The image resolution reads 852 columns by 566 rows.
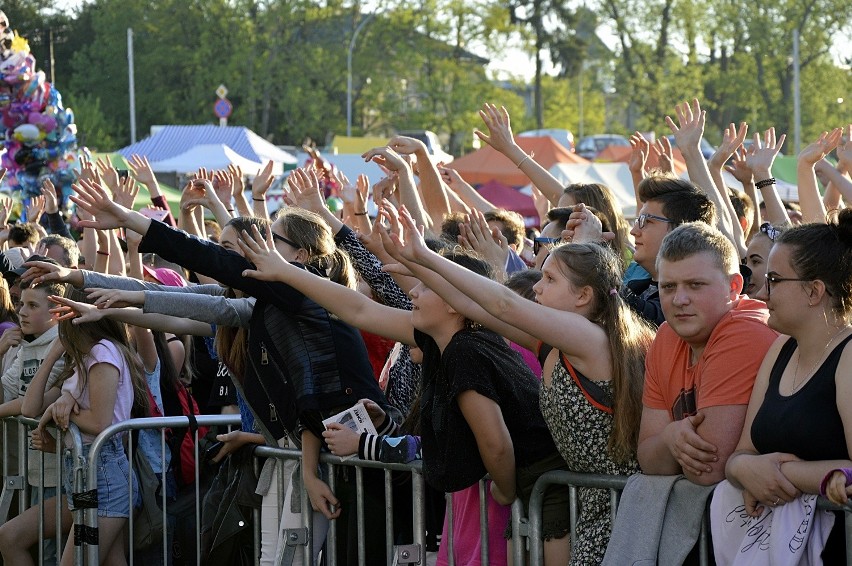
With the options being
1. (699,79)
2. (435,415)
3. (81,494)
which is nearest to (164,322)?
(81,494)

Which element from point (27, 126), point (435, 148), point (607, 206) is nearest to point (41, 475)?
point (607, 206)

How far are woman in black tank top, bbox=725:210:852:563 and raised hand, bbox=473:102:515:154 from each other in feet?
12.3

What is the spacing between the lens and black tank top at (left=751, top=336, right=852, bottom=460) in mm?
3490

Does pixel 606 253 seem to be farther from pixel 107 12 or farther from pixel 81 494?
pixel 107 12

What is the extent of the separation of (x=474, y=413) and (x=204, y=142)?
77.0 ft

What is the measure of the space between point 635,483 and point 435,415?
852 mm

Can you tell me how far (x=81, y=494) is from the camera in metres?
6.03

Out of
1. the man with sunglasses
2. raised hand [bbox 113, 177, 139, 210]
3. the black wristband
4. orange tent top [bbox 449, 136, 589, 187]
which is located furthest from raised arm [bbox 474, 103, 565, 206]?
orange tent top [bbox 449, 136, 589, 187]

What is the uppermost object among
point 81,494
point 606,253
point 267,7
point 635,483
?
point 267,7

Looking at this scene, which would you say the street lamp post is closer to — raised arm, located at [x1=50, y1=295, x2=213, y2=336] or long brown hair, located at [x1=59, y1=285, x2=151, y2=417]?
long brown hair, located at [x1=59, y1=285, x2=151, y2=417]

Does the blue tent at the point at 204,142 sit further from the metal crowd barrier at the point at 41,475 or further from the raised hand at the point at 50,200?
the metal crowd barrier at the point at 41,475

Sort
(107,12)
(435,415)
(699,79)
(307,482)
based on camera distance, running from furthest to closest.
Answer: (107,12), (699,79), (307,482), (435,415)

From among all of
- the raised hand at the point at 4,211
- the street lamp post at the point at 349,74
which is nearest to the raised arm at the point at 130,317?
the raised hand at the point at 4,211

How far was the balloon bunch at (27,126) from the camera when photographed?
13.9 meters
